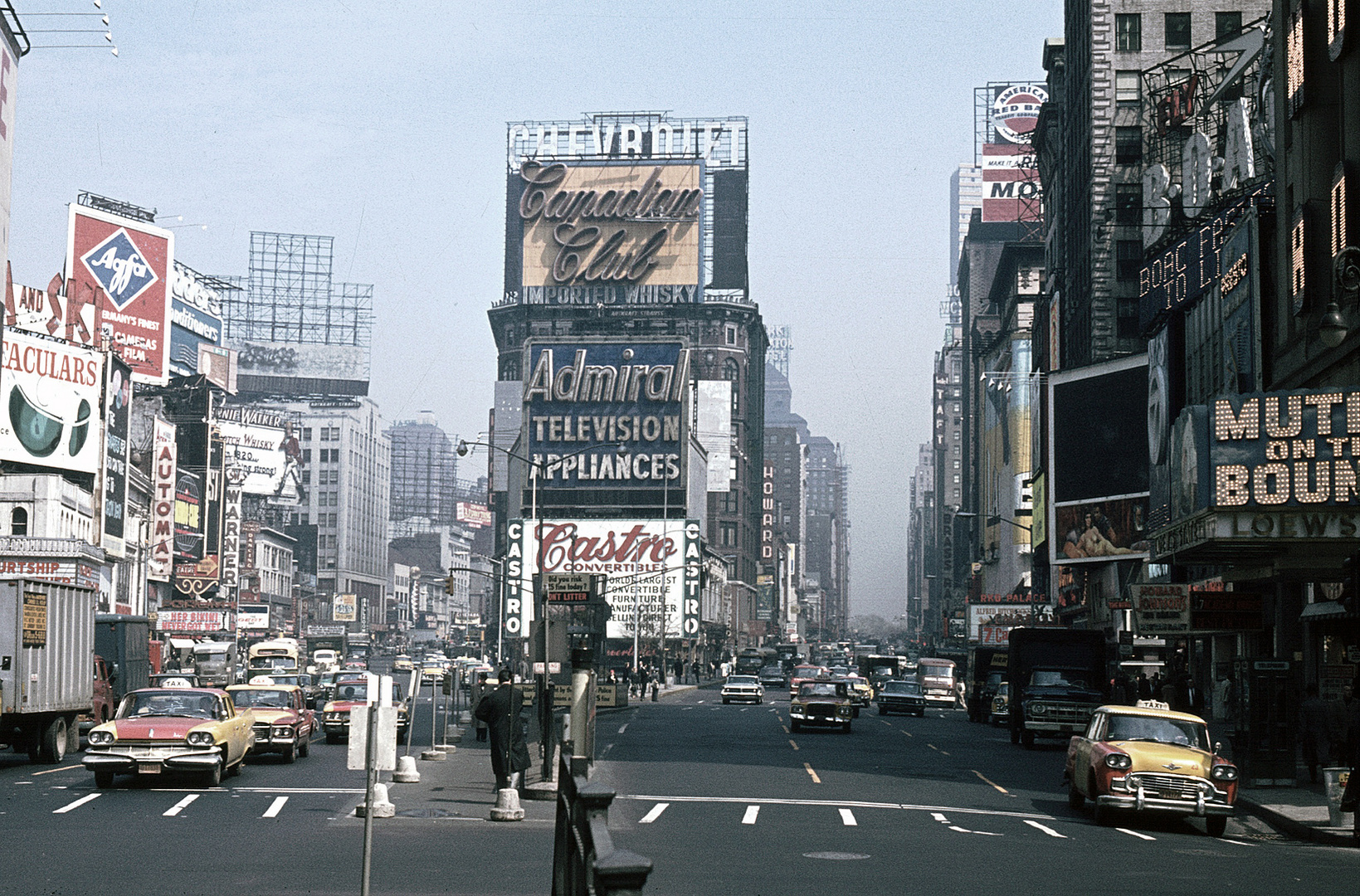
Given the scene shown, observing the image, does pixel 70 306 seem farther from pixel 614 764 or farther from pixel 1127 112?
pixel 614 764

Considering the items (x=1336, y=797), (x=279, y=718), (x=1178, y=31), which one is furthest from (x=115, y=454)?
(x=1336, y=797)

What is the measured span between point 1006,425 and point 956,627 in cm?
2525

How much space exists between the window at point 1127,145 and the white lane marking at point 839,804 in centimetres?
5931

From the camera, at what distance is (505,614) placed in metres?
111

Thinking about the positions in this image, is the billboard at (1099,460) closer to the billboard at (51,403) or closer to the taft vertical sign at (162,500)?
the billboard at (51,403)

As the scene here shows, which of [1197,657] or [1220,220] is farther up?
[1220,220]

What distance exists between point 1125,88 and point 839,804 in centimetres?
6205

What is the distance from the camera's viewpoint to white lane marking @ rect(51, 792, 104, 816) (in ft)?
70.1

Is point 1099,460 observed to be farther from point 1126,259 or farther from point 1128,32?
point 1128,32

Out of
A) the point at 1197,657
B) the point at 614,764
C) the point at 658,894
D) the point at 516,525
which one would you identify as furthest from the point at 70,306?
the point at 658,894

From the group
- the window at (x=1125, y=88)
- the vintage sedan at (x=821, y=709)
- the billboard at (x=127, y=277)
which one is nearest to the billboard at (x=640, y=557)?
the billboard at (x=127, y=277)

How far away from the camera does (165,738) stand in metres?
24.9

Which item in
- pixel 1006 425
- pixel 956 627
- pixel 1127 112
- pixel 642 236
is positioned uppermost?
Result: pixel 642 236

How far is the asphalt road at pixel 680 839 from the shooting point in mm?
15617
